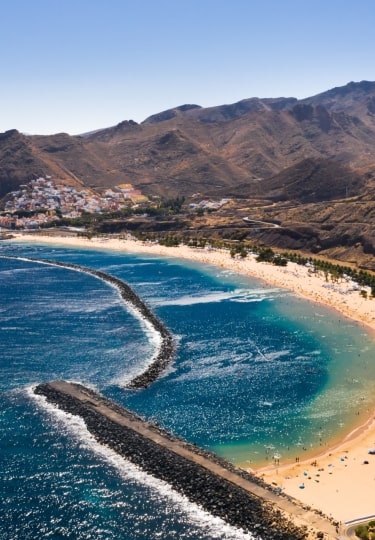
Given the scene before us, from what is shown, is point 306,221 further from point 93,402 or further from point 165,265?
point 93,402

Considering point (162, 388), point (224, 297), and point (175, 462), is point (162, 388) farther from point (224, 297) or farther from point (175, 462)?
point (224, 297)

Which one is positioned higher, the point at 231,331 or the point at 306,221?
the point at 306,221

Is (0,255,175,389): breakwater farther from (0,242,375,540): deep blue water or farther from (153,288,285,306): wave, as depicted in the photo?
(153,288,285,306): wave

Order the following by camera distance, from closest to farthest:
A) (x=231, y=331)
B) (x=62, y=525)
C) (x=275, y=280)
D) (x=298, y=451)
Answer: (x=62, y=525), (x=298, y=451), (x=231, y=331), (x=275, y=280)

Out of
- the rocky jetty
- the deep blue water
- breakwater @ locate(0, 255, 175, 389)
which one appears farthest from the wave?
the rocky jetty

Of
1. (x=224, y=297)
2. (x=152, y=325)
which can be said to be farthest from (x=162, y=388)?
(x=224, y=297)

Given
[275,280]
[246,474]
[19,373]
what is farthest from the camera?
[275,280]

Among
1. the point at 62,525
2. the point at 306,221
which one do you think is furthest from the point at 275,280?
the point at 62,525

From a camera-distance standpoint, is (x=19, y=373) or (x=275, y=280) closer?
(x=19, y=373)
